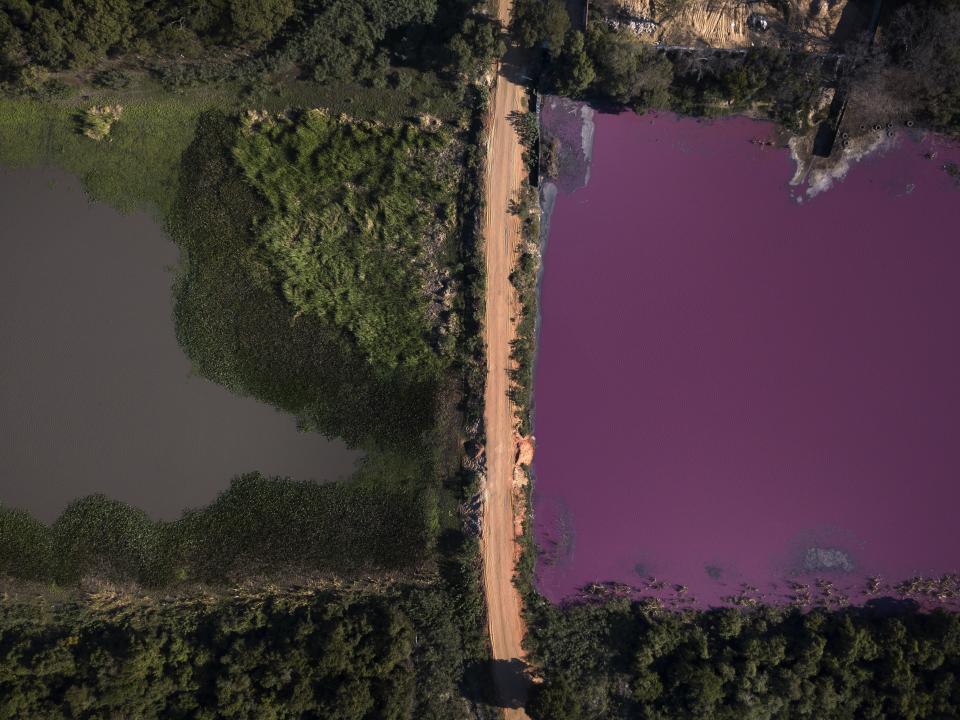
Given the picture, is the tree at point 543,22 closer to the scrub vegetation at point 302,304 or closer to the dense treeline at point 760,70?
the dense treeline at point 760,70

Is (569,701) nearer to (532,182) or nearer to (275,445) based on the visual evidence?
(275,445)

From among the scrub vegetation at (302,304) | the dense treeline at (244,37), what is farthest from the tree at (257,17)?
the scrub vegetation at (302,304)

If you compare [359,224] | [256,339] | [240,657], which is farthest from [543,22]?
[240,657]

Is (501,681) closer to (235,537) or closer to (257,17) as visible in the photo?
(235,537)

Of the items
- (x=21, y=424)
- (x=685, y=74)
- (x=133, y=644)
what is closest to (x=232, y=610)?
(x=133, y=644)

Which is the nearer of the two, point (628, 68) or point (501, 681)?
point (628, 68)
